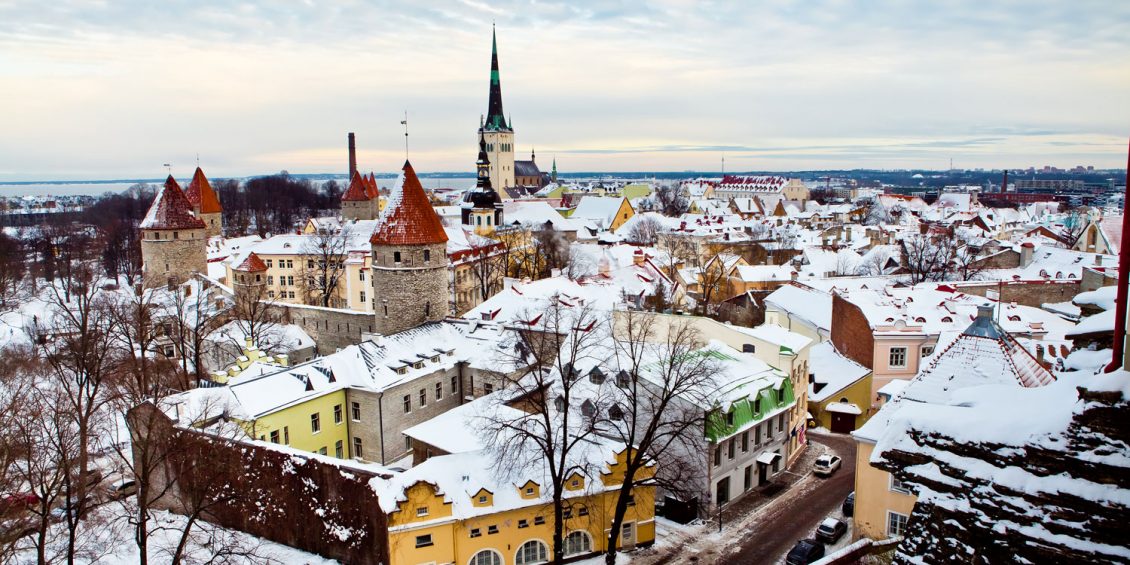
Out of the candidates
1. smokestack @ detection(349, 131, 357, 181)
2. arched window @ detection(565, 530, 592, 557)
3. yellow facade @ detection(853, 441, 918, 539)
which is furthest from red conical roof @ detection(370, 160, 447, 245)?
→ smokestack @ detection(349, 131, 357, 181)

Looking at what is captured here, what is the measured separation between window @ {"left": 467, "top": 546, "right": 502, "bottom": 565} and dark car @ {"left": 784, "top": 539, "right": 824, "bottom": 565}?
767 centimetres

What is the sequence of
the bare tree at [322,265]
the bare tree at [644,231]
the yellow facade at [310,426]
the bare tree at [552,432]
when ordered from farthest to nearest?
the bare tree at [644,231], the bare tree at [322,265], the yellow facade at [310,426], the bare tree at [552,432]

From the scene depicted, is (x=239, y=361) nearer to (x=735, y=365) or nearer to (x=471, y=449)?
(x=471, y=449)

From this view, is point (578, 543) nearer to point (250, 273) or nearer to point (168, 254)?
point (168, 254)

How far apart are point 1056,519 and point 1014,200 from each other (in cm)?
18121

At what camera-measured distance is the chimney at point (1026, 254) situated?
169 feet

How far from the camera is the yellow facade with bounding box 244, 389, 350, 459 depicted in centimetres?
2464

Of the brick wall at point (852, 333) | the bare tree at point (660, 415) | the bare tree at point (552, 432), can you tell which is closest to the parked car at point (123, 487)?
the bare tree at point (552, 432)

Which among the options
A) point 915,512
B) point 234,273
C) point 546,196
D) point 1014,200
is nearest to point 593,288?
point 234,273

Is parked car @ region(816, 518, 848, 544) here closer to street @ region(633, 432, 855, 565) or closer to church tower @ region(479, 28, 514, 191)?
street @ region(633, 432, 855, 565)

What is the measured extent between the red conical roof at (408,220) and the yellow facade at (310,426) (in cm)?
772

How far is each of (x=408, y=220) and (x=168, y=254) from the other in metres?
20.2

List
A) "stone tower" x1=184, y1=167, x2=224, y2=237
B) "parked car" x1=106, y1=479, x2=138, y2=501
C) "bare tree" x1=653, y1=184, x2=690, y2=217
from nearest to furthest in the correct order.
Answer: "parked car" x1=106, y1=479, x2=138, y2=501
"stone tower" x1=184, y1=167, x2=224, y2=237
"bare tree" x1=653, y1=184, x2=690, y2=217

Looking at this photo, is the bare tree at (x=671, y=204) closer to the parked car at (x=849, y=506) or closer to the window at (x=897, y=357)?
the window at (x=897, y=357)
